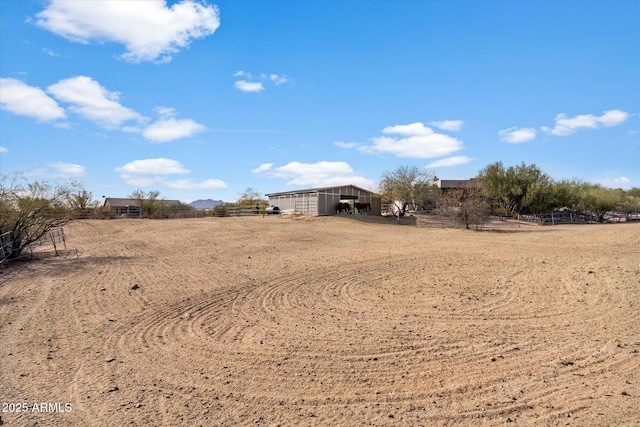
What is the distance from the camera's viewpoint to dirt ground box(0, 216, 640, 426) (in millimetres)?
4020

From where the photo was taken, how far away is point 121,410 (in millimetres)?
4059

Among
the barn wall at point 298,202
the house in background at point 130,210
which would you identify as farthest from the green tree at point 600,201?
the house in background at point 130,210

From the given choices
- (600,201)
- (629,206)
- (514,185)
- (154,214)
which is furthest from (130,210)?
(629,206)

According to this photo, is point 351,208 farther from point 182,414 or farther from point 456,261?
point 182,414

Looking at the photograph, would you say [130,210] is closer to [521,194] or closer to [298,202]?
[298,202]

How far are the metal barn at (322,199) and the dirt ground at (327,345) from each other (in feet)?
86.4

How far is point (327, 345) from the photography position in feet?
19.0

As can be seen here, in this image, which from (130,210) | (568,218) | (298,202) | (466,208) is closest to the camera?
(466,208)

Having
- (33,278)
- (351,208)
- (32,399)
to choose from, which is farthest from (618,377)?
(351,208)

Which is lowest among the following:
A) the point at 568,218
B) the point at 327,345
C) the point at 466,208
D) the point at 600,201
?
the point at 327,345

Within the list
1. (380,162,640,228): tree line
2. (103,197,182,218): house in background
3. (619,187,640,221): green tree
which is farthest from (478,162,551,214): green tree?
(103,197,182,218): house in background

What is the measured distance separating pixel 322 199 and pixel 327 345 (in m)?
32.9

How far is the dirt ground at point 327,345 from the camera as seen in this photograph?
4.02m

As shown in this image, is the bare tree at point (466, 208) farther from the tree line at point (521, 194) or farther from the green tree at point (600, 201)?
the green tree at point (600, 201)
